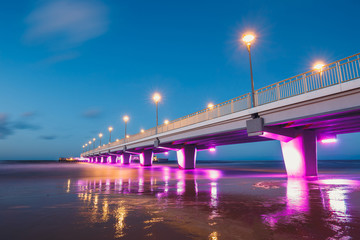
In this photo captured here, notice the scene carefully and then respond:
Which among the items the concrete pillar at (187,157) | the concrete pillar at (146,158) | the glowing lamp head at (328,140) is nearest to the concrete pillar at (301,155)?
the glowing lamp head at (328,140)

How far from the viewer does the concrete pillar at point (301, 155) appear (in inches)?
822

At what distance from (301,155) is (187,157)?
24.6 m

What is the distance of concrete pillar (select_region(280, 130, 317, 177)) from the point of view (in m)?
20.9

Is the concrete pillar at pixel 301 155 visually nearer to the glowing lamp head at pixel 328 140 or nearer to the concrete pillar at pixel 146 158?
the glowing lamp head at pixel 328 140

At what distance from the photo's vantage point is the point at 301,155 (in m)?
21.0

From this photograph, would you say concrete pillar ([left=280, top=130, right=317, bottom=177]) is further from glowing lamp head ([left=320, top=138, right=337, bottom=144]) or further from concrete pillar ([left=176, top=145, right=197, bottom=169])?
concrete pillar ([left=176, top=145, right=197, bottom=169])

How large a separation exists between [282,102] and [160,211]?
13964 mm

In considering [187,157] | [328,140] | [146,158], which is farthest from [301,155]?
[146,158]

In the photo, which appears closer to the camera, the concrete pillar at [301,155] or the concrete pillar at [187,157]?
the concrete pillar at [301,155]

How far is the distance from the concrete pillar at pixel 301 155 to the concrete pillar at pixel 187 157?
23.2 meters

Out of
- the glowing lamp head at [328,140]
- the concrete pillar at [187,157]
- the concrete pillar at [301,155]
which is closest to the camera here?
the concrete pillar at [301,155]

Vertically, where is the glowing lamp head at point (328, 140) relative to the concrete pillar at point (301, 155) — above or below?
above

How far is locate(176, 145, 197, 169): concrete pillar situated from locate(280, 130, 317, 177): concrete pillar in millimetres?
23214

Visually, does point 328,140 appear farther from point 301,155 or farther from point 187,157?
point 187,157
